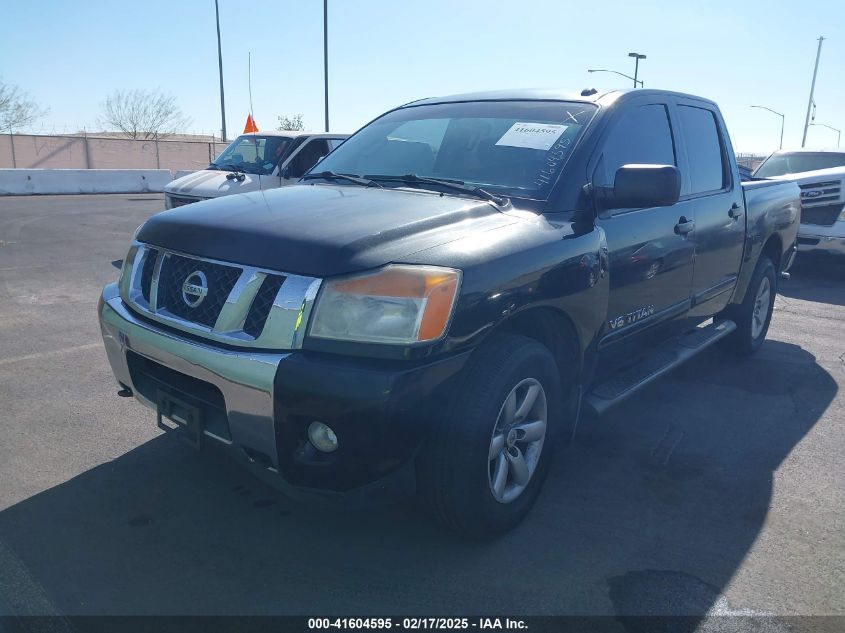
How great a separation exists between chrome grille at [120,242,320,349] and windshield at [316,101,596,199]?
3.94ft

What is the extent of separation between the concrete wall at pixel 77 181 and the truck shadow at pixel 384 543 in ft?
63.7

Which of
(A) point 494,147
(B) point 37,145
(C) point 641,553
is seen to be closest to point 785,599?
(C) point 641,553

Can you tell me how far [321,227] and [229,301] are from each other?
1.47 ft

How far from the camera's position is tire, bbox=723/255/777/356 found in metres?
5.57

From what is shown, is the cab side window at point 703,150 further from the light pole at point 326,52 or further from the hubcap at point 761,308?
the light pole at point 326,52

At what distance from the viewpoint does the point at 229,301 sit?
2.66 meters

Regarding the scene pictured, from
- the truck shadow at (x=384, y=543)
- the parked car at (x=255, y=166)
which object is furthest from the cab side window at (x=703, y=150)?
the parked car at (x=255, y=166)

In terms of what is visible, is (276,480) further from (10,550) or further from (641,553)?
(641,553)

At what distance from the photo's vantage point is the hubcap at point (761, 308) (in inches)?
229

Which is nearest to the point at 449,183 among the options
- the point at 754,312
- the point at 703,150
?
the point at 703,150

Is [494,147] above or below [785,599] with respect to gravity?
above

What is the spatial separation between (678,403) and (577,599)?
249 cm

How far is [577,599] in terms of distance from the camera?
2.67 meters

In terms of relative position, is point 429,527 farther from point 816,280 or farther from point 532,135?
point 816,280
